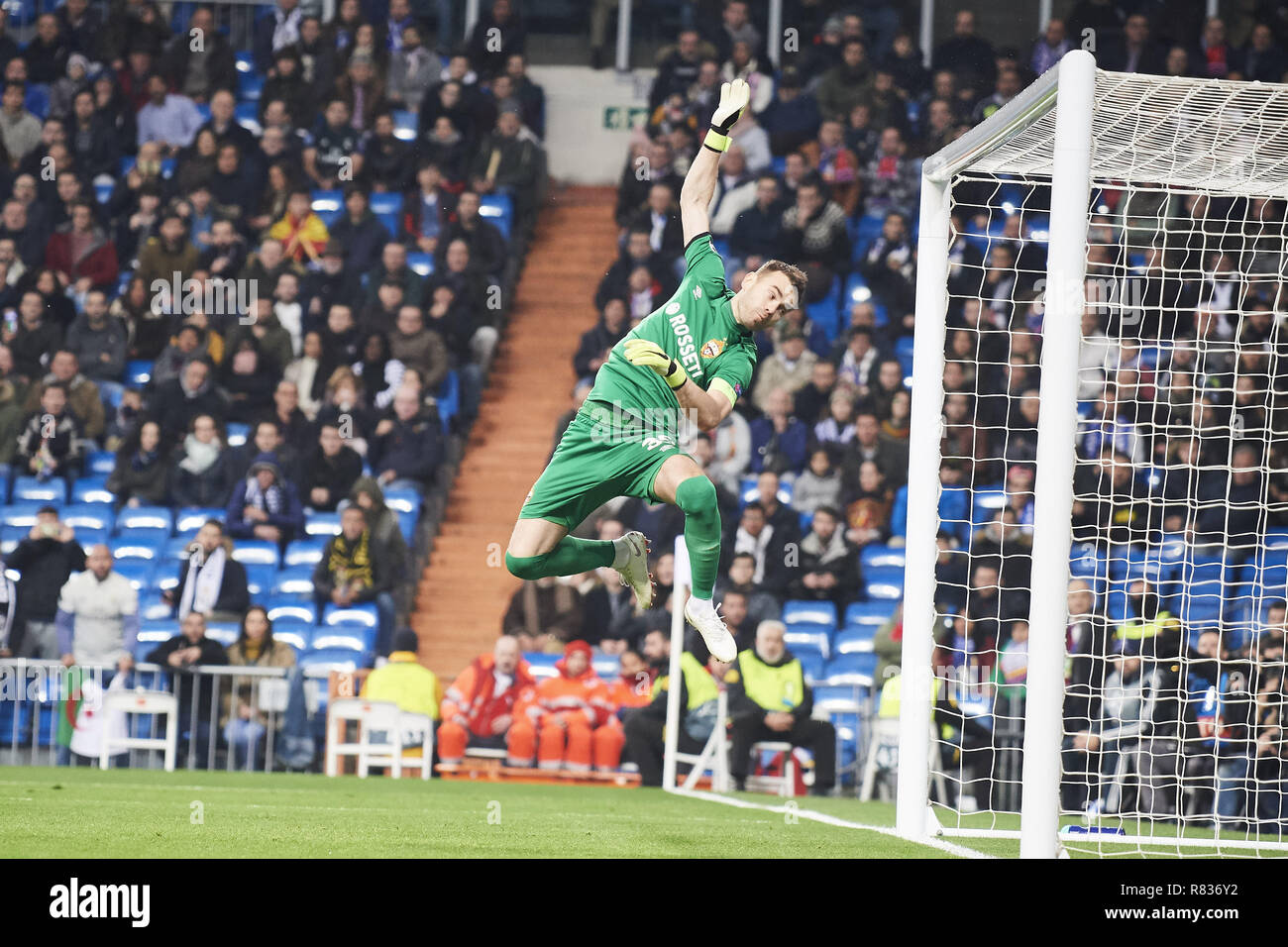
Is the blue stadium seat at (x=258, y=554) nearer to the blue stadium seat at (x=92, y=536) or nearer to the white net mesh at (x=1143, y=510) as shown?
the blue stadium seat at (x=92, y=536)

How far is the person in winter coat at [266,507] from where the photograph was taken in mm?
14133

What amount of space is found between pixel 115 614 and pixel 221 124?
21.0 feet

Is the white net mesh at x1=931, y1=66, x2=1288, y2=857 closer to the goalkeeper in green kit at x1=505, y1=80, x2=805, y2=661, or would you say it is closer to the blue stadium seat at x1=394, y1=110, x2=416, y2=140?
the goalkeeper in green kit at x1=505, y1=80, x2=805, y2=661

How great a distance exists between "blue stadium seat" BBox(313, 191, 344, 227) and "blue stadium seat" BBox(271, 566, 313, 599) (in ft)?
14.8

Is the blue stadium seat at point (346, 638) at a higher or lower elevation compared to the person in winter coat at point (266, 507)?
lower

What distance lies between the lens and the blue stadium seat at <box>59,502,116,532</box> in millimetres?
14570

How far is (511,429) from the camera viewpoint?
16062mm

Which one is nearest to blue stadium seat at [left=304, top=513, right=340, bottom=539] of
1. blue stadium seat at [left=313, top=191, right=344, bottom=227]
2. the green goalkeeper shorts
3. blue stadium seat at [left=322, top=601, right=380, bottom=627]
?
blue stadium seat at [left=322, top=601, right=380, bottom=627]

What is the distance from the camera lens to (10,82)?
1777cm

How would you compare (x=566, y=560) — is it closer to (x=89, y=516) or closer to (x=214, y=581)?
(x=214, y=581)

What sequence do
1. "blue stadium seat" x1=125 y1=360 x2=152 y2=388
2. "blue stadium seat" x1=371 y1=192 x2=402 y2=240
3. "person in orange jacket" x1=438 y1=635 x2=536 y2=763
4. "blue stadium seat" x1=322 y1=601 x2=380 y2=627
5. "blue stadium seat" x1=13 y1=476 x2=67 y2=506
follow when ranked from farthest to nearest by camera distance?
"blue stadium seat" x1=371 y1=192 x2=402 y2=240
"blue stadium seat" x1=125 y1=360 x2=152 y2=388
"blue stadium seat" x1=13 y1=476 x2=67 y2=506
"blue stadium seat" x1=322 y1=601 x2=380 y2=627
"person in orange jacket" x1=438 y1=635 x2=536 y2=763

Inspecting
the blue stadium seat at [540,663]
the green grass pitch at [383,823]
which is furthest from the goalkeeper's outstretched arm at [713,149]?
the blue stadium seat at [540,663]

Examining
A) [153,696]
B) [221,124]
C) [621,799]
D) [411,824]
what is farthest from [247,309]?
[411,824]

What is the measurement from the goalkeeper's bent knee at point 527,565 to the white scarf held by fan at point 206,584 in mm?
7125
